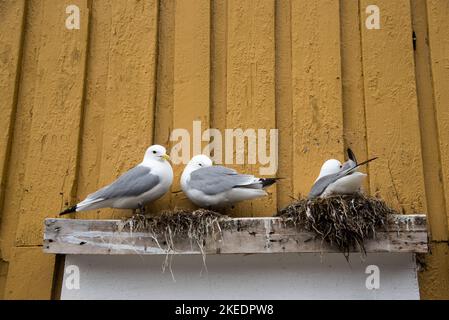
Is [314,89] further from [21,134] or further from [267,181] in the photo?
[21,134]

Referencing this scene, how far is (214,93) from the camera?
407 cm

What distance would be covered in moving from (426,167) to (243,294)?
1505 mm

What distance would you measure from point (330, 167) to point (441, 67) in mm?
1148

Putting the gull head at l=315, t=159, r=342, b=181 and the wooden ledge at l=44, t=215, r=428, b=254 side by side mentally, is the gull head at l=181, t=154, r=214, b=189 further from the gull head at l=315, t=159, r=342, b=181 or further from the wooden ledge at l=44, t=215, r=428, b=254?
the gull head at l=315, t=159, r=342, b=181

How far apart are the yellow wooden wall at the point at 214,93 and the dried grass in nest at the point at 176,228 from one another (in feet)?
1.42

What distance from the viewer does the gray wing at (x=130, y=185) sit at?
11.4 feet

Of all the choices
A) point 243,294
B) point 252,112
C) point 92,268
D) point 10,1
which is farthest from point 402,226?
point 10,1

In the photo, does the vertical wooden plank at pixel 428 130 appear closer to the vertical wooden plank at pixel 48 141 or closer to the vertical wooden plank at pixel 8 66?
the vertical wooden plank at pixel 48 141

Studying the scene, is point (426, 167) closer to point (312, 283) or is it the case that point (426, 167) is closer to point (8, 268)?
point (312, 283)

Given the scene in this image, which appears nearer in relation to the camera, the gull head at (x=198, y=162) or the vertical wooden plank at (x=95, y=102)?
the gull head at (x=198, y=162)

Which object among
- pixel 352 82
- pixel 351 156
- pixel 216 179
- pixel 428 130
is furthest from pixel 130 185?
pixel 428 130

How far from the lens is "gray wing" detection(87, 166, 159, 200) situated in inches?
136

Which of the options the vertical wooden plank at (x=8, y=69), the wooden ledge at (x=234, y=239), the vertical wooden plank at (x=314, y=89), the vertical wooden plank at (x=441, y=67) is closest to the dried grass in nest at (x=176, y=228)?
the wooden ledge at (x=234, y=239)

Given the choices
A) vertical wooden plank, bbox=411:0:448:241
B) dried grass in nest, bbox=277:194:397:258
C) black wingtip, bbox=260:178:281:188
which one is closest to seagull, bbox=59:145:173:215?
black wingtip, bbox=260:178:281:188
